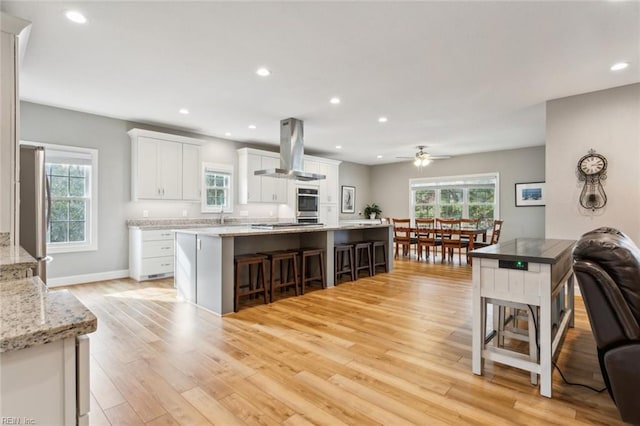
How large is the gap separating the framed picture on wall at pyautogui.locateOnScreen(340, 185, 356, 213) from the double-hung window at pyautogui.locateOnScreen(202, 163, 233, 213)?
12.5 feet

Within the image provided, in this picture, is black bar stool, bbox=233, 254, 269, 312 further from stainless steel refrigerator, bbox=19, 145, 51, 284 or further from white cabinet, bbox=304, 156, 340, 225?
white cabinet, bbox=304, 156, 340, 225

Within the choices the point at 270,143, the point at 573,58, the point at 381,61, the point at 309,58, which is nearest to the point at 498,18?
the point at 381,61

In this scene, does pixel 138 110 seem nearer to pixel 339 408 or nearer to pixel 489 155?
pixel 339 408

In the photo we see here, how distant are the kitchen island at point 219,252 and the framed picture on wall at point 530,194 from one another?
492cm

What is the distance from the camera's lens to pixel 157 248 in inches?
207

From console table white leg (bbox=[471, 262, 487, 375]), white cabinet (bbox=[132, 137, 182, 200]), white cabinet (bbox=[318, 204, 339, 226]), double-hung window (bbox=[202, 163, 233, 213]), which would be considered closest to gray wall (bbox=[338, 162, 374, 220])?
white cabinet (bbox=[318, 204, 339, 226])

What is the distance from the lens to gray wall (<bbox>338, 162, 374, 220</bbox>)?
31.9 feet

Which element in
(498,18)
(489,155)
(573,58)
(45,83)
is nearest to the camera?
(498,18)

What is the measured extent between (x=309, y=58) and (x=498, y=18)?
5.31 feet

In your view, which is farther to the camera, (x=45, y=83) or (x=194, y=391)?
(x=45, y=83)

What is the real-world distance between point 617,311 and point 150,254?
549 centimetres

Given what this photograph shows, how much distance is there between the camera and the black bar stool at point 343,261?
197 inches

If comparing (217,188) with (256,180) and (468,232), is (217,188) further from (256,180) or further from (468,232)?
(468,232)

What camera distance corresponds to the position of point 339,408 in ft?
6.10
